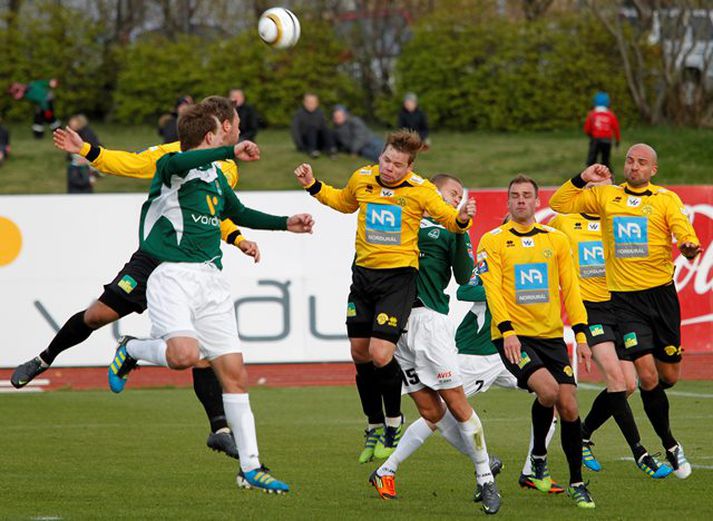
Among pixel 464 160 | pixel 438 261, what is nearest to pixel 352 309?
pixel 438 261

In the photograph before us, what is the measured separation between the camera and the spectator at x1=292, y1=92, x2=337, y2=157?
27.8m

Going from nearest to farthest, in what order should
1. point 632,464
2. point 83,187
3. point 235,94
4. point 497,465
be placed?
1. point 497,465
2. point 632,464
3. point 83,187
4. point 235,94

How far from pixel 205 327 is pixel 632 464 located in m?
3.54

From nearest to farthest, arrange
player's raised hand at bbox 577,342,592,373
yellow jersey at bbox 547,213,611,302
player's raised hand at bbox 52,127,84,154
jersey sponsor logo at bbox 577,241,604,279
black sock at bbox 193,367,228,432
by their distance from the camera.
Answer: player's raised hand at bbox 577,342,592,373 < player's raised hand at bbox 52,127,84,154 < black sock at bbox 193,367,228,432 < yellow jersey at bbox 547,213,611,302 < jersey sponsor logo at bbox 577,241,604,279

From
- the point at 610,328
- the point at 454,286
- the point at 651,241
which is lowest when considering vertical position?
the point at 454,286

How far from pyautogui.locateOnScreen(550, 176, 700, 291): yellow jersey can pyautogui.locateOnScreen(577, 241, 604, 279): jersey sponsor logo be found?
0.39 metres

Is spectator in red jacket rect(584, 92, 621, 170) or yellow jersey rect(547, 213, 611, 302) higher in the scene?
yellow jersey rect(547, 213, 611, 302)

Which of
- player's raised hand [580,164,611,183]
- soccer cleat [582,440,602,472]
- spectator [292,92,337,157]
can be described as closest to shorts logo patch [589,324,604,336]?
soccer cleat [582,440,602,472]

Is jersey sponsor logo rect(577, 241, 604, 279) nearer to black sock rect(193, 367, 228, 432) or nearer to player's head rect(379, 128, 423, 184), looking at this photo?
player's head rect(379, 128, 423, 184)

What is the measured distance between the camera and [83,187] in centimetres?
2388

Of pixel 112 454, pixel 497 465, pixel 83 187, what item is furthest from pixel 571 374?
pixel 83 187

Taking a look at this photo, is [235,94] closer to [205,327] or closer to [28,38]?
[28,38]

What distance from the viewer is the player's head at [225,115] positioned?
812 centimetres

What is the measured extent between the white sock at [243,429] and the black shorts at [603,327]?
3.01 m
